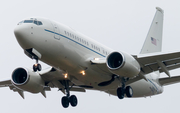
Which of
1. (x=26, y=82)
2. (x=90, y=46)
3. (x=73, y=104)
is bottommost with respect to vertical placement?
(x=73, y=104)

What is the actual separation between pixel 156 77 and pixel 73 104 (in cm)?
823

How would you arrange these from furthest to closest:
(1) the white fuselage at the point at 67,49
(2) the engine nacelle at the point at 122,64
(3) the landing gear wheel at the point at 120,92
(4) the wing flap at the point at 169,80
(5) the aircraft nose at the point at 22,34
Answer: (4) the wing flap at the point at 169,80 < (3) the landing gear wheel at the point at 120,92 < (2) the engine nacelle at the point at 122,64 < (1) the white fuselage at the point at 67,49 < (5) the aircraft nose at the point at 22,34

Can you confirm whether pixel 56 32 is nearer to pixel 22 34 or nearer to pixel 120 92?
pixel 22 34

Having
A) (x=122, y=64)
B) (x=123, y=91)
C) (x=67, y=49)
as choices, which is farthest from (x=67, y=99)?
(x=122, y=64)

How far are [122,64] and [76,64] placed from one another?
321 cm

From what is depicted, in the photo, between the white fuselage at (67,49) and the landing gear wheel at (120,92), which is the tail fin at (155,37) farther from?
the white fuselage at (67,49)

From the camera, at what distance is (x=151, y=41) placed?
37.7 m

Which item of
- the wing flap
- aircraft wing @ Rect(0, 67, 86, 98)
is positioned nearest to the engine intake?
aircraft wing @ Rect(0, 67, 86, 98)

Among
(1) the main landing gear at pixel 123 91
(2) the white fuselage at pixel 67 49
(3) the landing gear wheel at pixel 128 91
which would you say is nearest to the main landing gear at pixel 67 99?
(2) the white fuselage at pixel 67 49

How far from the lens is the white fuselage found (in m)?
23.8

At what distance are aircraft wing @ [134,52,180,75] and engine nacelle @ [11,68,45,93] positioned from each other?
8.21m

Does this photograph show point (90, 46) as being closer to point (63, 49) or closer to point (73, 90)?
point (63, 49)

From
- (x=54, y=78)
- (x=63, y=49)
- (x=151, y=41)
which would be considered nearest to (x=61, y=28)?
(x=63, y=49)

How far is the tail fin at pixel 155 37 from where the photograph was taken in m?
37.0
